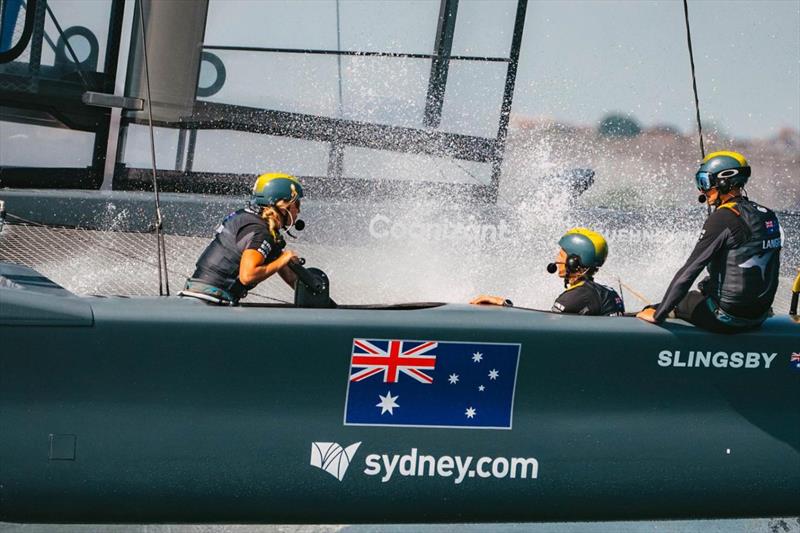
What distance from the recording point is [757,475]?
4.30 meters

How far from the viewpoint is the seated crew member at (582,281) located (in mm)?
4633

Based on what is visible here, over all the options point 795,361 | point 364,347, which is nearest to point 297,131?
point 364,347

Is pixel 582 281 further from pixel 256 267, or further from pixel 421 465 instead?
pixel 256 267

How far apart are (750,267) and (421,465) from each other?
Result: 136 cm

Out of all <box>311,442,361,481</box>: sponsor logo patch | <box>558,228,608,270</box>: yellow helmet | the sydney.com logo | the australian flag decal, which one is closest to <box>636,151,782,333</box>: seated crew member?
<box>558,228,608,270</box>: yellow helmet

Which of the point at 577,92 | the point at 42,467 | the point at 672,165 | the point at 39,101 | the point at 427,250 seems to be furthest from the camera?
the point at 672,165

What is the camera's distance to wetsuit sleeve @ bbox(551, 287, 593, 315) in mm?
4625

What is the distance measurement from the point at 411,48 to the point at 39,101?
2.04 metres

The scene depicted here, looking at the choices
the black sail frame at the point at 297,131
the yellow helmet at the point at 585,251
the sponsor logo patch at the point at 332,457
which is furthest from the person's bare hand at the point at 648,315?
the black sail frame at the point at 297,131

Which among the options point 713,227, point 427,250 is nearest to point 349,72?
point 427,250

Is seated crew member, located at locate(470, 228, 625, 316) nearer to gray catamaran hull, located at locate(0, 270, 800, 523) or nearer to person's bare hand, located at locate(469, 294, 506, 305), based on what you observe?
person's bare hand, located at locate(469, 294, 506, 305)

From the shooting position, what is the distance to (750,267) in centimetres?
443

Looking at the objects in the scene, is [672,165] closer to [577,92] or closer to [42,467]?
[577,92]

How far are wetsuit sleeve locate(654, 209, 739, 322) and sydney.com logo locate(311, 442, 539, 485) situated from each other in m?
0.71
